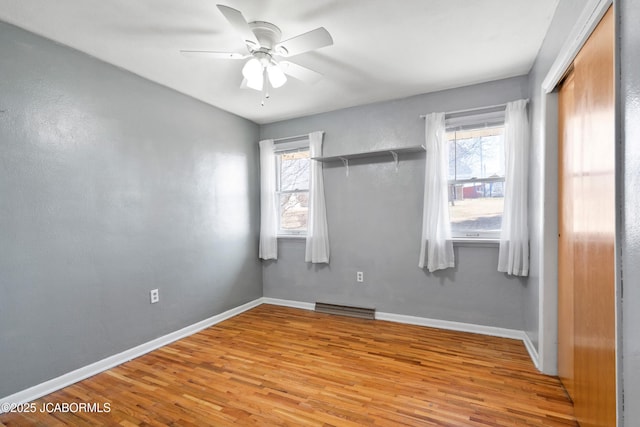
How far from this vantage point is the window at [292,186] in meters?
4.02

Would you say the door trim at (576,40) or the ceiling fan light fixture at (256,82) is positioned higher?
the ceiling fan light fixture at (256,82)

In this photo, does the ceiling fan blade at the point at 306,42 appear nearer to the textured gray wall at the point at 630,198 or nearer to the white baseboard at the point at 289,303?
the textured gray wall at the point at 630,198

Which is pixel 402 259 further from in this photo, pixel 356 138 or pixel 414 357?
pixel 356 138

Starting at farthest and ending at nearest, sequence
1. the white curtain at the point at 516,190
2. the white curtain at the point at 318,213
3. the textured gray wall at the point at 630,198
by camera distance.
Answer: the white curtain at the point at 318,213
the white curtain at the point at 516,190
the textured gray wall at the point at 630,198

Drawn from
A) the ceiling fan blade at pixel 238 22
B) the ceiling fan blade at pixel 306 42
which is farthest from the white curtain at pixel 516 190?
the ceiling fan blade at pixel 238 22

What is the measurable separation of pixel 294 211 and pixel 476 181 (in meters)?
2.28

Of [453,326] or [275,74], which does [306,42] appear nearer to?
[275,74]

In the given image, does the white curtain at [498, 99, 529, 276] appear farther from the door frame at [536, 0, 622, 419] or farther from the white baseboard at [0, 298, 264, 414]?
the white baseboard at [0, 298, 264, 414]

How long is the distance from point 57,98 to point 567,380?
13.4 feet

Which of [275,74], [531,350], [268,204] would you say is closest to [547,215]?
[531,350]

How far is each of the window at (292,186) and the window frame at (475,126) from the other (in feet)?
5.90

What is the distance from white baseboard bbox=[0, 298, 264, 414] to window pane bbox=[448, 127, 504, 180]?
126 inches

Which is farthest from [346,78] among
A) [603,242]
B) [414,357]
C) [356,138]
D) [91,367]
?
[91,367]

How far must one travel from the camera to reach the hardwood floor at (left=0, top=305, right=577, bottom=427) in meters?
1.78
